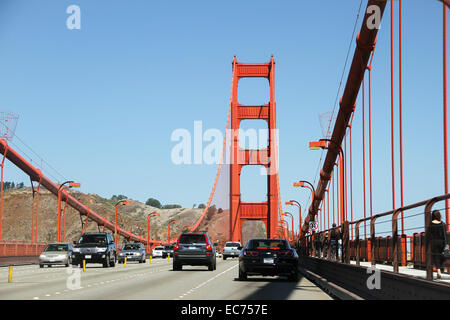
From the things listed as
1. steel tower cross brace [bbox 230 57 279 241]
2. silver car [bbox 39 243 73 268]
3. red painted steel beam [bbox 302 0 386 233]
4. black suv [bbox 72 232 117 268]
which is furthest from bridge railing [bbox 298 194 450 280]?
steel tower cross brace [bbox 230 57 279 241]

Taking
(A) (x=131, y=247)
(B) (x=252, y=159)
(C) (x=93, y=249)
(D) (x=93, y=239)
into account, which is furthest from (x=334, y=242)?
(B) (x=252, y=159)

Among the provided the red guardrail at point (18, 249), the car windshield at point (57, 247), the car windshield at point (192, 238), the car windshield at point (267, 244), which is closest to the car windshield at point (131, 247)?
the red guardrail at point (18, 249)

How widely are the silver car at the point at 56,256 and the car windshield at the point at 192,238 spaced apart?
10971 millimetres

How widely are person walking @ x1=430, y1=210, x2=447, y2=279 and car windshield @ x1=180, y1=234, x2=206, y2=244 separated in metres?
20.7

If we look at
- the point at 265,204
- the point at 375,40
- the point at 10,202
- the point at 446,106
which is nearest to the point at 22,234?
the point at 10,202

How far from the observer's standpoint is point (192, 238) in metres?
31.0

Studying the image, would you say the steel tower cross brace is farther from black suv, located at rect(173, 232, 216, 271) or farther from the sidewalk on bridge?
the sidewalk on bridge

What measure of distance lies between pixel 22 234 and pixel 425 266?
535 ft

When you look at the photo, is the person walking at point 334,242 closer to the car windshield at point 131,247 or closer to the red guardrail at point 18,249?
the red guardrail at point 18,249

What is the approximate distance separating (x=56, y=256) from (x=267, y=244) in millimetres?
18880

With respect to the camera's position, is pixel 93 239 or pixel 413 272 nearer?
pixel 413 272

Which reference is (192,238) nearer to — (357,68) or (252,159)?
(357,68)
